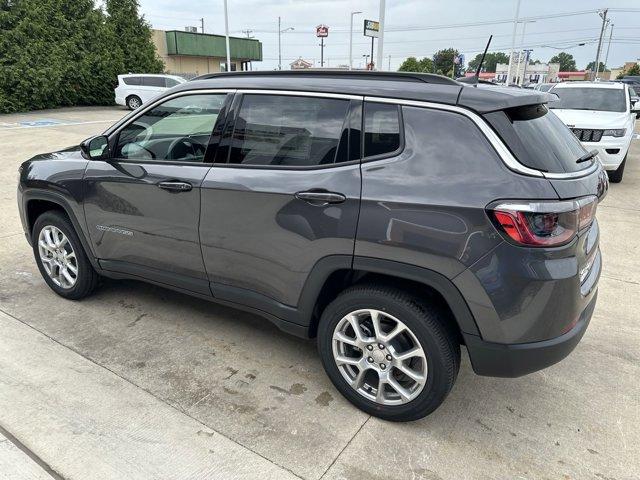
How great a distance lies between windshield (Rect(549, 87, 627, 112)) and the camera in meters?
9.03

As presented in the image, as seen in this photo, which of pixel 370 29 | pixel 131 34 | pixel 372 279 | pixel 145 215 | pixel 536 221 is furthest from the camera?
pixel 131 34

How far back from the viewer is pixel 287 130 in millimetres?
2756

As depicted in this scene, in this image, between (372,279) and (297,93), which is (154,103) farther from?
(372,279)

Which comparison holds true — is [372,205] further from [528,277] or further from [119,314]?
[119,314]

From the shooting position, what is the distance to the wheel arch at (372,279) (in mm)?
2281

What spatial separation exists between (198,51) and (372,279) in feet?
132

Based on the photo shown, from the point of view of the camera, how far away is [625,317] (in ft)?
12.4

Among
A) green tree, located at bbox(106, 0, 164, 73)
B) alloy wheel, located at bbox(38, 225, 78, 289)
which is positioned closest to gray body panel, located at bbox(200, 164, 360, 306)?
alloy wheel, located at bbox(38, 225, 78, 289)

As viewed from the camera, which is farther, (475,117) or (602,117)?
(602,117)

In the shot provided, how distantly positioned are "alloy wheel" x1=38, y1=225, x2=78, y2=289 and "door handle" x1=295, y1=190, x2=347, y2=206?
222 centimetres

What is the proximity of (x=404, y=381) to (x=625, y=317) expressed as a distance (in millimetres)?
2225

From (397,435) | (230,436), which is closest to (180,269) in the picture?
(230,436)

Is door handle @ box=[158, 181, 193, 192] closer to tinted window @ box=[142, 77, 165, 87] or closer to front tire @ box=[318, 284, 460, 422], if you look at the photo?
front tire @ box=[318, 284, 460, 422]

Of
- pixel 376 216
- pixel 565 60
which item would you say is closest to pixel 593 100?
pixel 376 216
